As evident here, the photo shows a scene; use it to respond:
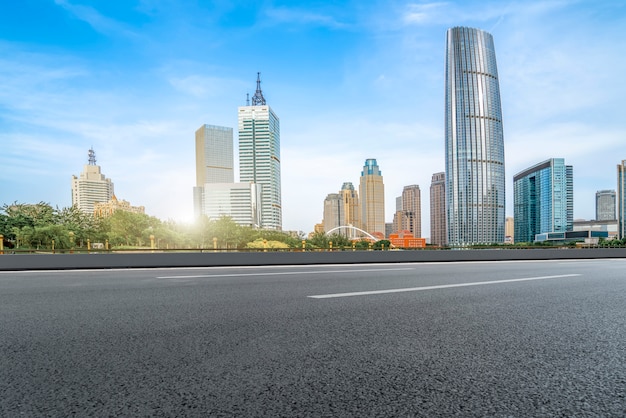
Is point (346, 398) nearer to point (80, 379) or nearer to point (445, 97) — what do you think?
point (80, 379)

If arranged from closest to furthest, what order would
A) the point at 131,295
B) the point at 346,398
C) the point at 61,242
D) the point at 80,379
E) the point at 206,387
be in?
the point at 346,398
the point at 206,387
the point at 80,379
the point at 131,295
the point at 61,242

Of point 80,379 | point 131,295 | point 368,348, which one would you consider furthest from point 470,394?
point 131,295

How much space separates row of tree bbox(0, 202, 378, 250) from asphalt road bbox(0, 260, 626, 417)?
152ft

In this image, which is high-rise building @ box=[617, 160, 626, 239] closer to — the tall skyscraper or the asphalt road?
the tall skyscraper

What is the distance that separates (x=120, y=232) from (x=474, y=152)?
157 meters

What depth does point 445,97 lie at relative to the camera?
634 feet

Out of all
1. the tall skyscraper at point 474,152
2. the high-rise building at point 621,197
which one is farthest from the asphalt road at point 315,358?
the high-rise building at point 621,197

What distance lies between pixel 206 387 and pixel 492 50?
23133cm

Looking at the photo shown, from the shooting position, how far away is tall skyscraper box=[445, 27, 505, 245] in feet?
589

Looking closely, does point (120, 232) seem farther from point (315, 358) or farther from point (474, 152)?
point (474, 152)

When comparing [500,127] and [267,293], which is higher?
[500,127]

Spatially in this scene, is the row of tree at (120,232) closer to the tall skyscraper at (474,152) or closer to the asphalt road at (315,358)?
the asphalt road at (315,358)

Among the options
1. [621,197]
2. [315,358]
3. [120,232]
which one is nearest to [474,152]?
[621,197]

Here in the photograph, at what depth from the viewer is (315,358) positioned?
2754 mm
